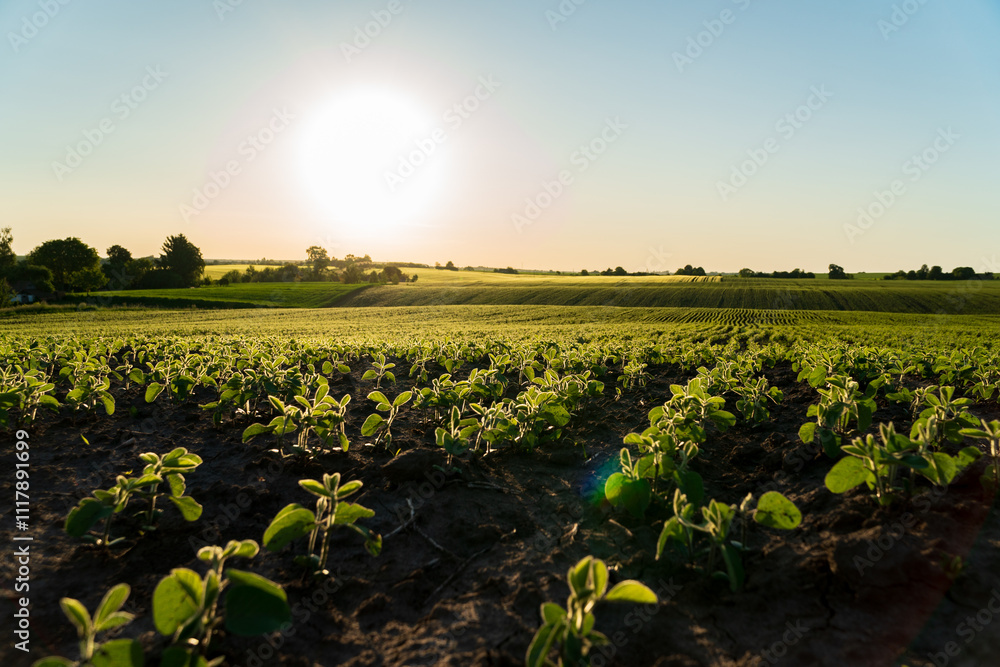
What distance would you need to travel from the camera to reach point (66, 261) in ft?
211

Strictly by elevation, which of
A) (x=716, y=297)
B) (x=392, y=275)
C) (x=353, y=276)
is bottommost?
(x=716, y=297)

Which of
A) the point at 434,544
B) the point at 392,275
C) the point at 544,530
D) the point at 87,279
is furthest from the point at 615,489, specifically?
the point at 392,275

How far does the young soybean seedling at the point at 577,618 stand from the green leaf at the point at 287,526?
43.6 inches

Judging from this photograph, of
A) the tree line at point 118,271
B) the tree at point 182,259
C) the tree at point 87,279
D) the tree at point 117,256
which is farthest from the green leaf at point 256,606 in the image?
the tree at point 117,256

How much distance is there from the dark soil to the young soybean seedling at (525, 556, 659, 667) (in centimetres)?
34

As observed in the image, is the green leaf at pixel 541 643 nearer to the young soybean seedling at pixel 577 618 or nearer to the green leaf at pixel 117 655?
the young soybean seedling at pixel 577 618

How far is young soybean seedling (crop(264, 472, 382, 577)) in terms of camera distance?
78.4 inches

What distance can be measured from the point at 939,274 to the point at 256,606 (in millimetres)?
114883

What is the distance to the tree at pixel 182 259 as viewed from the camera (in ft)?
250

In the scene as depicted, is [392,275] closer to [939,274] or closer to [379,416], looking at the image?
[379,416]

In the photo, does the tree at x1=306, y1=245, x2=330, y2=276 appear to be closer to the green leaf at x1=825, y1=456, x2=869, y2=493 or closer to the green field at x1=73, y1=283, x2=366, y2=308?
the green field at x1=73, y1=283, x2=366, y2=308

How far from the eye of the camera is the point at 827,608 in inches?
75.1

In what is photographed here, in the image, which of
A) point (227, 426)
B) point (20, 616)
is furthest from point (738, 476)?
point (227, 426)

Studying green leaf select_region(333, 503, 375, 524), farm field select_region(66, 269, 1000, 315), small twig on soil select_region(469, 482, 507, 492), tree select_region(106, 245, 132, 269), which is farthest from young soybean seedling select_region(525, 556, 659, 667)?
tree select_region(106, 245, 132, 269)
